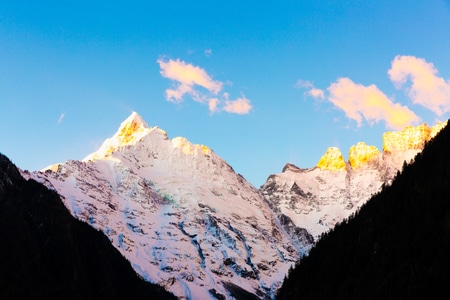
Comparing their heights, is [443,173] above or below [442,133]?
below

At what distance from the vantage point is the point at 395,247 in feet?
465

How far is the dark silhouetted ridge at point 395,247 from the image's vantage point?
420 feet

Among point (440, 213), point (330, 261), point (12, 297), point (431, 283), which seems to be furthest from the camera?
point (12, 297)

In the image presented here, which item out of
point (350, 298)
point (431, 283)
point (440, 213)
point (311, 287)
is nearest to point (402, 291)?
point (431, 283)

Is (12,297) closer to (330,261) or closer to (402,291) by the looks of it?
(330,261)

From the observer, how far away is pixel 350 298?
138 meters

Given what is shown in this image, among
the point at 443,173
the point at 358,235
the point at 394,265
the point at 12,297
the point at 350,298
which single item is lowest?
the point at 12,297

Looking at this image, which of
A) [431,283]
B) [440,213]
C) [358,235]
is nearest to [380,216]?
[358,235]

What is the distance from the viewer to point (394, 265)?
13625 cm

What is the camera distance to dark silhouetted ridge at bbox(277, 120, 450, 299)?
128 meters

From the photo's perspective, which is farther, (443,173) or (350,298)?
(443,173)

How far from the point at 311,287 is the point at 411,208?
30987mm

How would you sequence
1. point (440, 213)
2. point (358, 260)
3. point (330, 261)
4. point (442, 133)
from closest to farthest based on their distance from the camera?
point (440, 213) < point (358, 260) < point (330, 261) < point (442, 133)

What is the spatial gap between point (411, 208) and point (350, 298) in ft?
93.9
